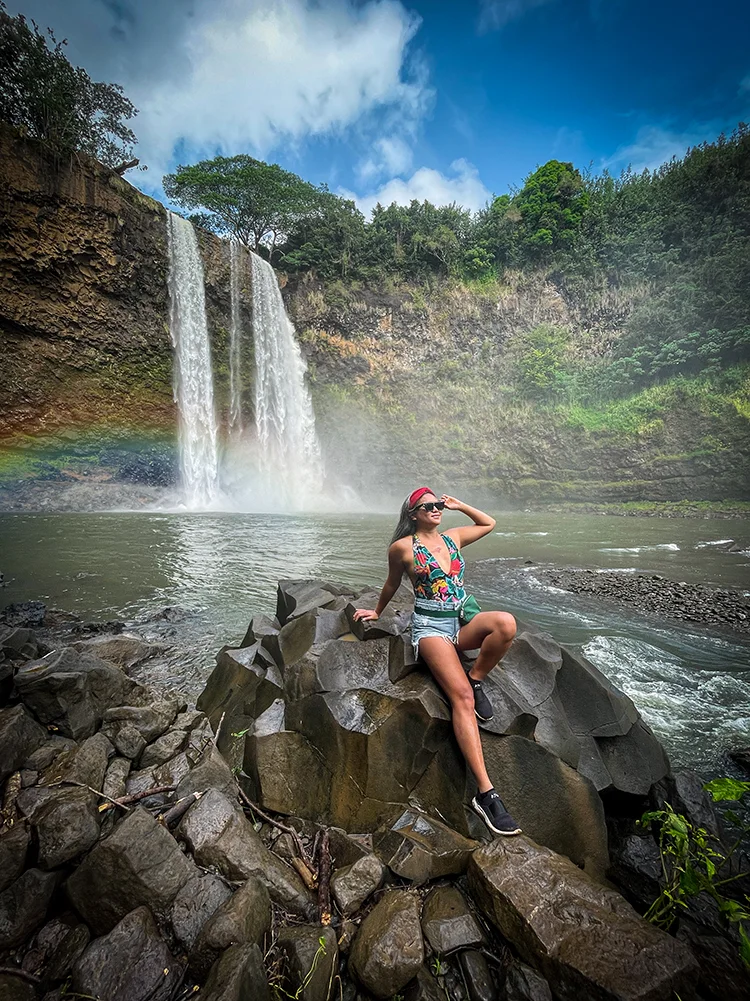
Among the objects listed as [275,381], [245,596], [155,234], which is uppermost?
[155,234]

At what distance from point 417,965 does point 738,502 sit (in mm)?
29927

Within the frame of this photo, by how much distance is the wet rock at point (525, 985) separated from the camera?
145 centimetres

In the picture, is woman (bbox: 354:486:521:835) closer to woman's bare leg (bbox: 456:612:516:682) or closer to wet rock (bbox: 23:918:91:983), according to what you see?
woman's bare leg (bbox: 456:612:516:682)

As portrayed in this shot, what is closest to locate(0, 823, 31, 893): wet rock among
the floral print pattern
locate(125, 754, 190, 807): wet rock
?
locate(125, 754, 190, 807): wet rock

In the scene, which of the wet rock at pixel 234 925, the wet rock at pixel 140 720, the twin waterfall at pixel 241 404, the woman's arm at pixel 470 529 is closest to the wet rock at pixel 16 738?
the wet rock at pixel 140 720

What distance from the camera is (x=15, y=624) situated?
570 cm

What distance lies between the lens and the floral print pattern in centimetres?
278

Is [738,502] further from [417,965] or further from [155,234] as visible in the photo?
[155,234]

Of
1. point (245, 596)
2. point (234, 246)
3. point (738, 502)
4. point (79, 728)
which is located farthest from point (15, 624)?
point (738, 502)

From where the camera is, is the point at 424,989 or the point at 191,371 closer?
the point at 424,989

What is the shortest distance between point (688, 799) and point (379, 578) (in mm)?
6616

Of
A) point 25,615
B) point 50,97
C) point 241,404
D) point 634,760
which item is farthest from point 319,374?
point 634,760

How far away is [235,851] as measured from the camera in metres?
1.95

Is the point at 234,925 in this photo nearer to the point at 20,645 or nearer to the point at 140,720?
the point at 140,720
